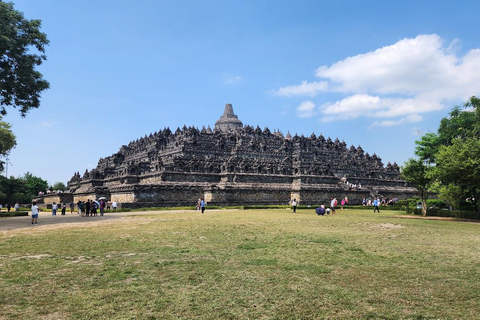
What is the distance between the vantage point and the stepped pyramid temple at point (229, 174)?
4497cm

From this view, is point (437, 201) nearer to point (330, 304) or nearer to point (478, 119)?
point (478, 119)

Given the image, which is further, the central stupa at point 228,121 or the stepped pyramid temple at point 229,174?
the central stupa at point 228,121

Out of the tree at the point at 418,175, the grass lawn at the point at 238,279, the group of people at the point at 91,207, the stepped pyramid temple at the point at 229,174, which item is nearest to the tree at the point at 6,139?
the stepped pyramid temple at the point at 229,174

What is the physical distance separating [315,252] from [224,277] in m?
4.21

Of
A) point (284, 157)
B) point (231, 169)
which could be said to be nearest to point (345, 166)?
point (284, 157)

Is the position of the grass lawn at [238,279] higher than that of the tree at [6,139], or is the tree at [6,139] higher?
the tree at [6,139]

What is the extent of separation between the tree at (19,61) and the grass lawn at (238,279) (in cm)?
1569

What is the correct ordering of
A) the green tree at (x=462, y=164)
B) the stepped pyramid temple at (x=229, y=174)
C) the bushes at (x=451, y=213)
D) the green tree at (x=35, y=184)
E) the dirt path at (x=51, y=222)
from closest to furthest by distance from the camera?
the dirt path at (x=51, y=222) < the green tree at (x=462, y=164) < the bushes at (x=451, y=213) < the stepped pyramid temple at (x=229, y=174) < the green tree at (x=35, y=184)

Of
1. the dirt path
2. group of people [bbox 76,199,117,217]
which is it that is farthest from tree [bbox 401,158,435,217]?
group of people [bbox 76,199,117,217]

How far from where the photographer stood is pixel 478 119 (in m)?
39.4

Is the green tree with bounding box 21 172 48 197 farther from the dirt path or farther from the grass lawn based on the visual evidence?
the grass lawn

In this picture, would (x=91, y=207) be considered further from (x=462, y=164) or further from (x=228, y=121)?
(x=228, y=121)

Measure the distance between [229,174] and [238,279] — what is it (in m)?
41.7

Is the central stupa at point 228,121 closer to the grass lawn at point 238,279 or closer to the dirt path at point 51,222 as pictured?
the dirt path at point 51,222
